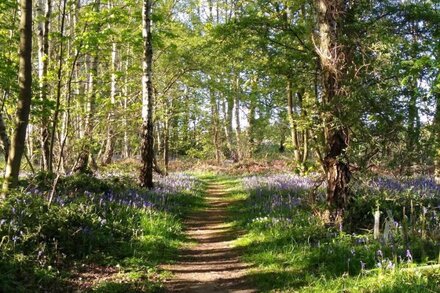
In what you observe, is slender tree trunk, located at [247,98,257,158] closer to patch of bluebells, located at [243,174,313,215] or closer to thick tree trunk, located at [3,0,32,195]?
patch of bluebells, located at [243,174,313,215]

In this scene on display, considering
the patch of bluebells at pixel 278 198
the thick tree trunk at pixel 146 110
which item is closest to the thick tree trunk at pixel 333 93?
the patch of bluebells at pixel 278 198

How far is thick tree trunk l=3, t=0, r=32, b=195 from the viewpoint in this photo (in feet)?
22.8

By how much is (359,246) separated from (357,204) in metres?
1.78

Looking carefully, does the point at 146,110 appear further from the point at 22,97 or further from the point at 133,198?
the point at 22,97

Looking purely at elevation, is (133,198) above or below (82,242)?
above

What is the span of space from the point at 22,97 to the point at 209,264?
4.28 m

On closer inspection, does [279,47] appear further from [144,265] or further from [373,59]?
[144,265]

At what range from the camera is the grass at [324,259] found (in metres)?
4.95

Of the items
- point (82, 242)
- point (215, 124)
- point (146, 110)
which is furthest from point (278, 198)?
point (215, 124)

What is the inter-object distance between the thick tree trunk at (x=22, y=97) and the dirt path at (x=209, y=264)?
3042 mm

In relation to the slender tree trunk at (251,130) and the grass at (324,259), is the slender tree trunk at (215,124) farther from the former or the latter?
the grass at (324,259)

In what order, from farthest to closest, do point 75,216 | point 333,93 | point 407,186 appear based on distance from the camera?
point 407,186 < point 333,93 < point 75,216

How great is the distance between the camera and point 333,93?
813 centimetres

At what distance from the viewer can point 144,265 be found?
6992mm
